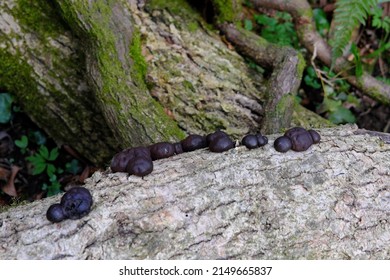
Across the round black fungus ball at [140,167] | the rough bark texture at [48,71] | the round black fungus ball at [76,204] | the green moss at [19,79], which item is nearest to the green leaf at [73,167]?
the rough bark texture at [48,71]

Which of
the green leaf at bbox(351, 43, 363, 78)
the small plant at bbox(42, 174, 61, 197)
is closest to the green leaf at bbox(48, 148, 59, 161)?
the small plant at bbox(42, 174, 61, 197)

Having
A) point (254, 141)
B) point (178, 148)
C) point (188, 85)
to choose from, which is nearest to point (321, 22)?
point (188, 85)

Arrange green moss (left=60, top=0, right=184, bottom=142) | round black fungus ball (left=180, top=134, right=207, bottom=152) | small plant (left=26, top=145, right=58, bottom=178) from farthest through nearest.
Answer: small plant (left=26, top=145, right=58, bottom=178), green moss (left=60, top=0, right=184, bottom=142), round black fungus ball (left=180, top=134, right=207, bottom=152)

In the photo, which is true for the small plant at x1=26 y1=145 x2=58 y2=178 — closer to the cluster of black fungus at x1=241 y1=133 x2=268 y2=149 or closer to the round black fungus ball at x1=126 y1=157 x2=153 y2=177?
the round black fungus ball at x1=126 y1=157 x2=153 y2=177

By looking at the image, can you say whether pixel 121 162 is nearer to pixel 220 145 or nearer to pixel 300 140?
pixel 220 145
